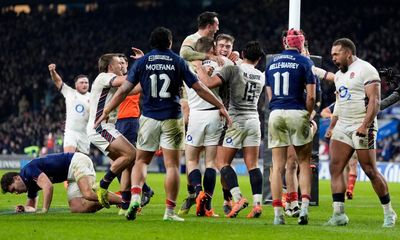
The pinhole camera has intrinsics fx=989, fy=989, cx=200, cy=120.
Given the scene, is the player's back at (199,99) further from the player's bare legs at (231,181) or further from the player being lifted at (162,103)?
the player being lifted at (162,103)

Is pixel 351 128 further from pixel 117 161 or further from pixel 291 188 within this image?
pixel 117 161

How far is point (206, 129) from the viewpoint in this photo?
44.5ft

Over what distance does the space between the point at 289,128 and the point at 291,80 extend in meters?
0.59

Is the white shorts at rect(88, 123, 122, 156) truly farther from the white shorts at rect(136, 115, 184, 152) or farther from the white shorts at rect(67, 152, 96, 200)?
the white shorts at rect(136, 115, 184, 152)

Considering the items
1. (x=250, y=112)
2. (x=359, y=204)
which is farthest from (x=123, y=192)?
(x=359, y=204)

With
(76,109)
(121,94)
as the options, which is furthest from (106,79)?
(76,109)

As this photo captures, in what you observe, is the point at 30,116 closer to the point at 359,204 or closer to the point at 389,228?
the point at 359,204

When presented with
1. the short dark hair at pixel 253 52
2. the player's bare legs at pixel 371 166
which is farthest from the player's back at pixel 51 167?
the player's bare legs at pixel 371 166

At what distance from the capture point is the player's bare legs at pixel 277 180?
12.1m

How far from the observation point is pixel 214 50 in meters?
13.6

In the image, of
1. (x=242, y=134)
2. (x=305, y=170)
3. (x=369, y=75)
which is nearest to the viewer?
(x=369, y=75)

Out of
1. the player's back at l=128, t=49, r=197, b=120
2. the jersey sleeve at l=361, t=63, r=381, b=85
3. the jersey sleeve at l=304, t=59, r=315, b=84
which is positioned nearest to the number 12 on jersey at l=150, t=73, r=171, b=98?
the player's back at l=128, t=49, r=197, b=120

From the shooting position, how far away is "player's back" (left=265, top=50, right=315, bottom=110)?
40.1ft

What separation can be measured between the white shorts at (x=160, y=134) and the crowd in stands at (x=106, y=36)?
29359mm
